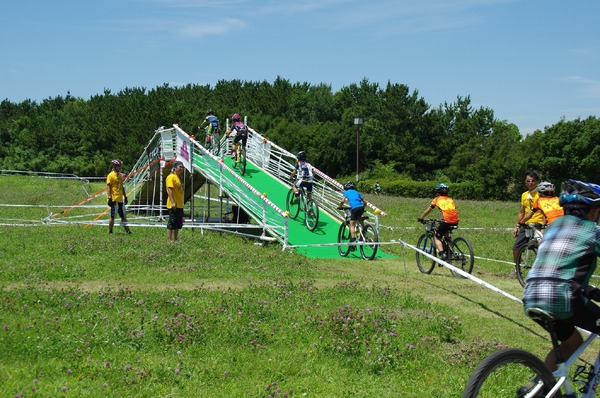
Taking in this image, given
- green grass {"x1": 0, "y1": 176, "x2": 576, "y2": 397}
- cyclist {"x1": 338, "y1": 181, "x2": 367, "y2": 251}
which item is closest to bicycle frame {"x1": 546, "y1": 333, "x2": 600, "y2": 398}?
green grass {"x1": 0, "y1": 176, "x2": 576, "y2": 397}

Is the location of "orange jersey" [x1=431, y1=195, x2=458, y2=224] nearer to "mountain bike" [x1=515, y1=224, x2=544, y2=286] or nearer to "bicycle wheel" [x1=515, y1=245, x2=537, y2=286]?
"mountain bike" [x1=515, y1=224, x2=544, y2=286]

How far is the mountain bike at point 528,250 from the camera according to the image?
1111 cm

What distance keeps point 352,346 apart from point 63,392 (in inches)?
111

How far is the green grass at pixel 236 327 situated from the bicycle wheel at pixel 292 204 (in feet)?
17.2

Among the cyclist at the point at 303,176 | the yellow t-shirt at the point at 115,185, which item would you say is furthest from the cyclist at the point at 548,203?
the yellow t-shirt at the point at 115,185

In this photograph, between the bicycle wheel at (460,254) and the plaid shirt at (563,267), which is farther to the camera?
the bicycle wheel at (460,254)

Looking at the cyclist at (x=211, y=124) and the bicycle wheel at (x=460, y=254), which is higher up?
the cyclist at (x=211, y=124)

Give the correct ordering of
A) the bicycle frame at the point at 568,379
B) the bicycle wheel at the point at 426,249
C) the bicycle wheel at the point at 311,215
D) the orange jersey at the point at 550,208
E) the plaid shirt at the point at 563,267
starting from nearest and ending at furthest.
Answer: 1. the plaid shirt at the point at 563,267
2. the bicycle frame at the point at 568,379
3. the orange jersey at the point at 550,208
4. the bicycle wheel at the point at 426,249
5. the bicycle wheel at the point at 311,215

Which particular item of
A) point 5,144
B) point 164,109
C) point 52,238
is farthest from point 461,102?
point 52,238

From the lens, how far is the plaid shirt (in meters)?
4.33

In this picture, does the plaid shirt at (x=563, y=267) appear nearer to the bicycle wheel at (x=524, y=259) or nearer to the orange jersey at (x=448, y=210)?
the bicycle wheel at (x=524, y=259)

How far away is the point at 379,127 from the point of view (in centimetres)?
8688

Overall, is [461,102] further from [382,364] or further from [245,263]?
[382,364]

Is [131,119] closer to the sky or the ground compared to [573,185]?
closer to the sky
